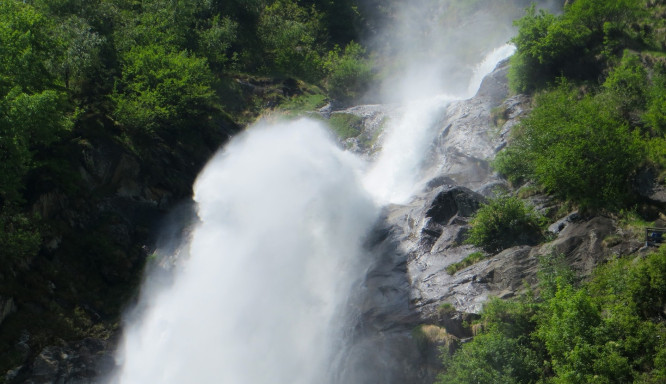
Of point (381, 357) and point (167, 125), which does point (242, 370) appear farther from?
point (167, 125)

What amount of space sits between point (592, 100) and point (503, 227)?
10.4m

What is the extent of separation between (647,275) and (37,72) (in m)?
27.5

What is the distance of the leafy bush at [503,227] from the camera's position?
24.6 metres

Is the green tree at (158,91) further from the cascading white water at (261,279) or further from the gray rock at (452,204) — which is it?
the gray rock at (452,204)

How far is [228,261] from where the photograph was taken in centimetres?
2894

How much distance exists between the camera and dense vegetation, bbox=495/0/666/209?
80.4ft

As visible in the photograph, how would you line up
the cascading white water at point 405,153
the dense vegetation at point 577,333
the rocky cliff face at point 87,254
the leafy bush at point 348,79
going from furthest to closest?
the leafy bush at point 348,79
the cascading white water at point 405,153
the rocky cliff face at point 87,254
the dense vegetation at point 577,333

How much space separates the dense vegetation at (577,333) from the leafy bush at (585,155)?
4619 mm

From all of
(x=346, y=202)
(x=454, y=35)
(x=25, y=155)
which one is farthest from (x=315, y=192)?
Answer: (x=454, y=35)

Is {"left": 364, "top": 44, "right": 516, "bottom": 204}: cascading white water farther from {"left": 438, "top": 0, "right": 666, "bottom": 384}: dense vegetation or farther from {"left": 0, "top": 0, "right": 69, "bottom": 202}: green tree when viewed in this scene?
{"left": 0, "top": 0, "right": 69, "bottom": 202}: green tree

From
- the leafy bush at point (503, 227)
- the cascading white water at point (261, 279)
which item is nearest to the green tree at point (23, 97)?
the cascading white water at point (261, 279)

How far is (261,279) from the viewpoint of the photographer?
2730 centimetres

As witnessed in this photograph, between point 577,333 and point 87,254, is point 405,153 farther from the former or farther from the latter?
point 577,333

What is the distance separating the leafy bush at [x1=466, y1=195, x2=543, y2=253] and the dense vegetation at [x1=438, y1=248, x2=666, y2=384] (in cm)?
331
